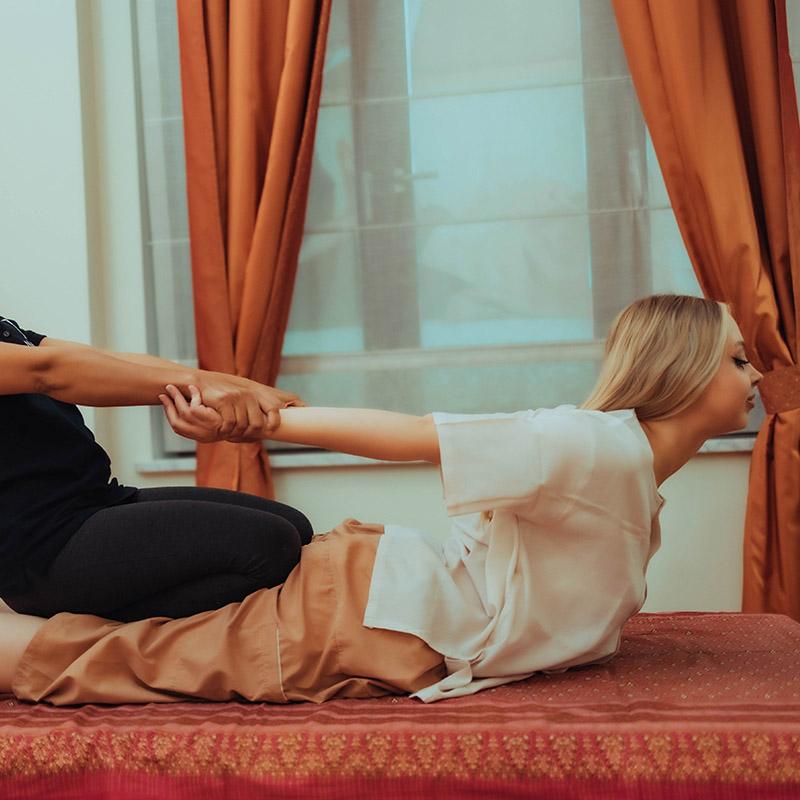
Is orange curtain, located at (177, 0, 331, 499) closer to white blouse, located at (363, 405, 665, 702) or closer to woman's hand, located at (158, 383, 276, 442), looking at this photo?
woman's hand, located at (158, 383, 276, 442)

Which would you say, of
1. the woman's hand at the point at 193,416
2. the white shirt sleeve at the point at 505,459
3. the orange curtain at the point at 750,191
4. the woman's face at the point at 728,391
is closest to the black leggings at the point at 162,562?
the woman's hand at the point at 193,416

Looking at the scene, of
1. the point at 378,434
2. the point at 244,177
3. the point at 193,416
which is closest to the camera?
the point at 378,434

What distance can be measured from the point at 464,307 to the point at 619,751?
1.77 m

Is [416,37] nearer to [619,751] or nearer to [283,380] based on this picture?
[283,380]

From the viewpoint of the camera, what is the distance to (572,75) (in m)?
2.87

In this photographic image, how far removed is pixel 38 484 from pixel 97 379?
8.0 inches

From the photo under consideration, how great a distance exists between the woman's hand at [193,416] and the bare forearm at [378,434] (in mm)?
221

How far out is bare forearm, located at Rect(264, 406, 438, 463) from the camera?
1497mm

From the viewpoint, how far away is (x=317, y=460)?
2.93m

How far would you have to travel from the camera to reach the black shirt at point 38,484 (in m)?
1.57

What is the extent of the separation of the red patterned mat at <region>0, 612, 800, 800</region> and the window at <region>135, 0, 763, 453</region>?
5.08 ft

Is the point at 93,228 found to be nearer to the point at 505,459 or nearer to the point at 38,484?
the point at 38,484

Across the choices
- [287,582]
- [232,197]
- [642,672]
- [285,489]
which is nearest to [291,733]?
[287,582]

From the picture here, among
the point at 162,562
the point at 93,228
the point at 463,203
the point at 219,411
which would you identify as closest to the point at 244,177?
the point at 93,228
